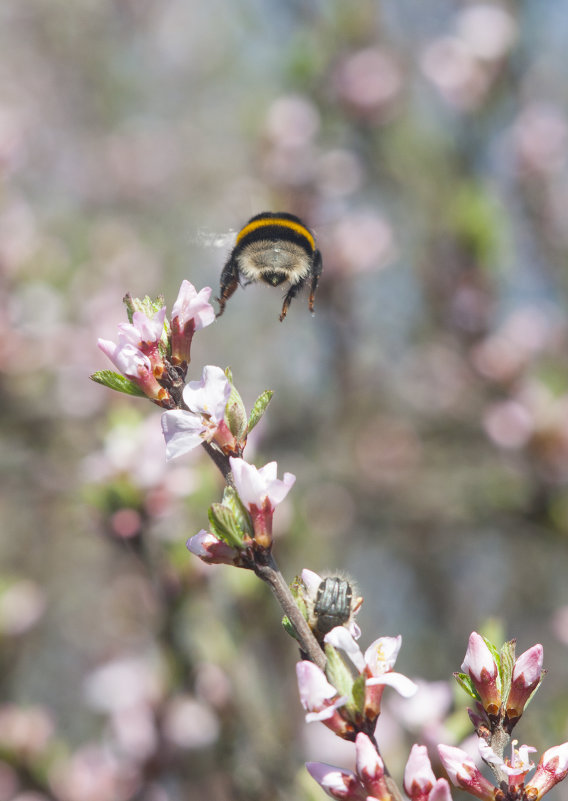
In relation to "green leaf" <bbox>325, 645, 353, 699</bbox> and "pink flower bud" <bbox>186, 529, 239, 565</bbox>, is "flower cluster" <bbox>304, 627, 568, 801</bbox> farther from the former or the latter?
"pink flower bud" <bbox>186, 529, 239, 565</bbox>

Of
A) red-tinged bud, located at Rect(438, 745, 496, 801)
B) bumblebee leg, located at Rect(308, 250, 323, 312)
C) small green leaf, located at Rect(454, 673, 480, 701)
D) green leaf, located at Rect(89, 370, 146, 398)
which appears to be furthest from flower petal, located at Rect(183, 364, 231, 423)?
bumblebee leg, located at Rect(308, 250, 323, 312)

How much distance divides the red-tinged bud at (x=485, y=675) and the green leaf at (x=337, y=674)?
0.76 feet

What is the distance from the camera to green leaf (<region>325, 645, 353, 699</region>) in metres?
1.38

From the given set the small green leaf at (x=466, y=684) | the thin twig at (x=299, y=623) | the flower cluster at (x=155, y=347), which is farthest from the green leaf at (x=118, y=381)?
the small green leaf at (x=466, y=684)

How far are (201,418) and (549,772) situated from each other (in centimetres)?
90

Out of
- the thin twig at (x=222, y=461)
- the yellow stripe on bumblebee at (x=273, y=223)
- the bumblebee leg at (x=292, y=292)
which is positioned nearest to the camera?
the thin twig at (x=222, y=461)

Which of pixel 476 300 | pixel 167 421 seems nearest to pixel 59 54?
pixel 476 300

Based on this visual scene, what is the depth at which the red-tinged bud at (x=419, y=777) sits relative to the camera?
143 cm

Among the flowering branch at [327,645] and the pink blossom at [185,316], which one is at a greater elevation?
the pink blossom at [185,316]

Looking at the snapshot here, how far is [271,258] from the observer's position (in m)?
2.37

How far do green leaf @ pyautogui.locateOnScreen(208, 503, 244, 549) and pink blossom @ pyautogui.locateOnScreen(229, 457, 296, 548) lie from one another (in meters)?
0.04

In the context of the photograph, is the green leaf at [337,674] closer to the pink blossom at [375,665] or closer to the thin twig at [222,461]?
the pink blossom at [375,665]

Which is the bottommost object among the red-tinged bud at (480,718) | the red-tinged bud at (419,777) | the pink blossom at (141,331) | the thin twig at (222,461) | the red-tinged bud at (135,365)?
the red-tinged bud at (419,777)

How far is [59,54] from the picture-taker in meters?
9.85
